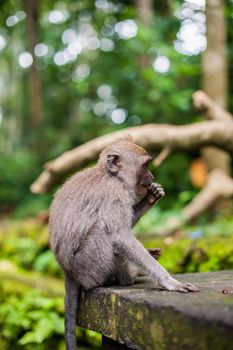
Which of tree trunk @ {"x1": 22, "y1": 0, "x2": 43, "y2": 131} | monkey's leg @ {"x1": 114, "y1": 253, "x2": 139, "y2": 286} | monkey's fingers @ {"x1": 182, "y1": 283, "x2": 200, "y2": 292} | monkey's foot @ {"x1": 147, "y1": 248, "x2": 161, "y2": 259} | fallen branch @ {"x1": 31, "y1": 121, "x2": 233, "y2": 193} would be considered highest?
tree trunk @ {"x1": 22, "y1": 0, "x2": 43, "y2": 131}

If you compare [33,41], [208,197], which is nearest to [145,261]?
[208,197]

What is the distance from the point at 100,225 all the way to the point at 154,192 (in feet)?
1.91

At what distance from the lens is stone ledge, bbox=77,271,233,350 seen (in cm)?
273

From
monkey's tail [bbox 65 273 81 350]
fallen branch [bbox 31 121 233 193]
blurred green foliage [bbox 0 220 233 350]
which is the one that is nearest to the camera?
monkey's tail [bbox 65 273 81 350]

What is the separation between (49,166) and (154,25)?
19.7ft

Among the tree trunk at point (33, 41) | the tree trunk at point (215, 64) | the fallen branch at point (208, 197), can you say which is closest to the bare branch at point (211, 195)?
the fallen branch at point (208, 197)

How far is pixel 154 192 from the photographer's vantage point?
4.30 metres

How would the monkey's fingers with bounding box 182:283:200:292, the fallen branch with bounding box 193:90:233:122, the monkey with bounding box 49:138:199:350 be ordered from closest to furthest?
the monkey's fingers with bounding box 182:283:200:292, the monkey with bounding box 49:138:199:350, the fallen branch with bounding box 193:90:233:122

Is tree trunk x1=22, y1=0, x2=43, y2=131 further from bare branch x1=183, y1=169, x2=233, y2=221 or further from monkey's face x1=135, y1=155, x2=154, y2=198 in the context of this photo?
monkey's face x1=135, y1=155, x2=154, y2=198

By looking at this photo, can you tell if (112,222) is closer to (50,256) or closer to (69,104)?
(50,256)

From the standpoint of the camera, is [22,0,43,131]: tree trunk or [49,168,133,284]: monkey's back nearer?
[49,168,133,284]: monkey's back

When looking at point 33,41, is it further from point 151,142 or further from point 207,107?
point 151,142

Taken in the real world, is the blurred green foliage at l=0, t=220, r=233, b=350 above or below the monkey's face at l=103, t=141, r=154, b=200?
below

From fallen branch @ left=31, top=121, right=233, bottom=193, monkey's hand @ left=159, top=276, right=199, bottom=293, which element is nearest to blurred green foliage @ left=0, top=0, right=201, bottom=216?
fallen branch @ left=31, top=121, right=233, bottom=193
